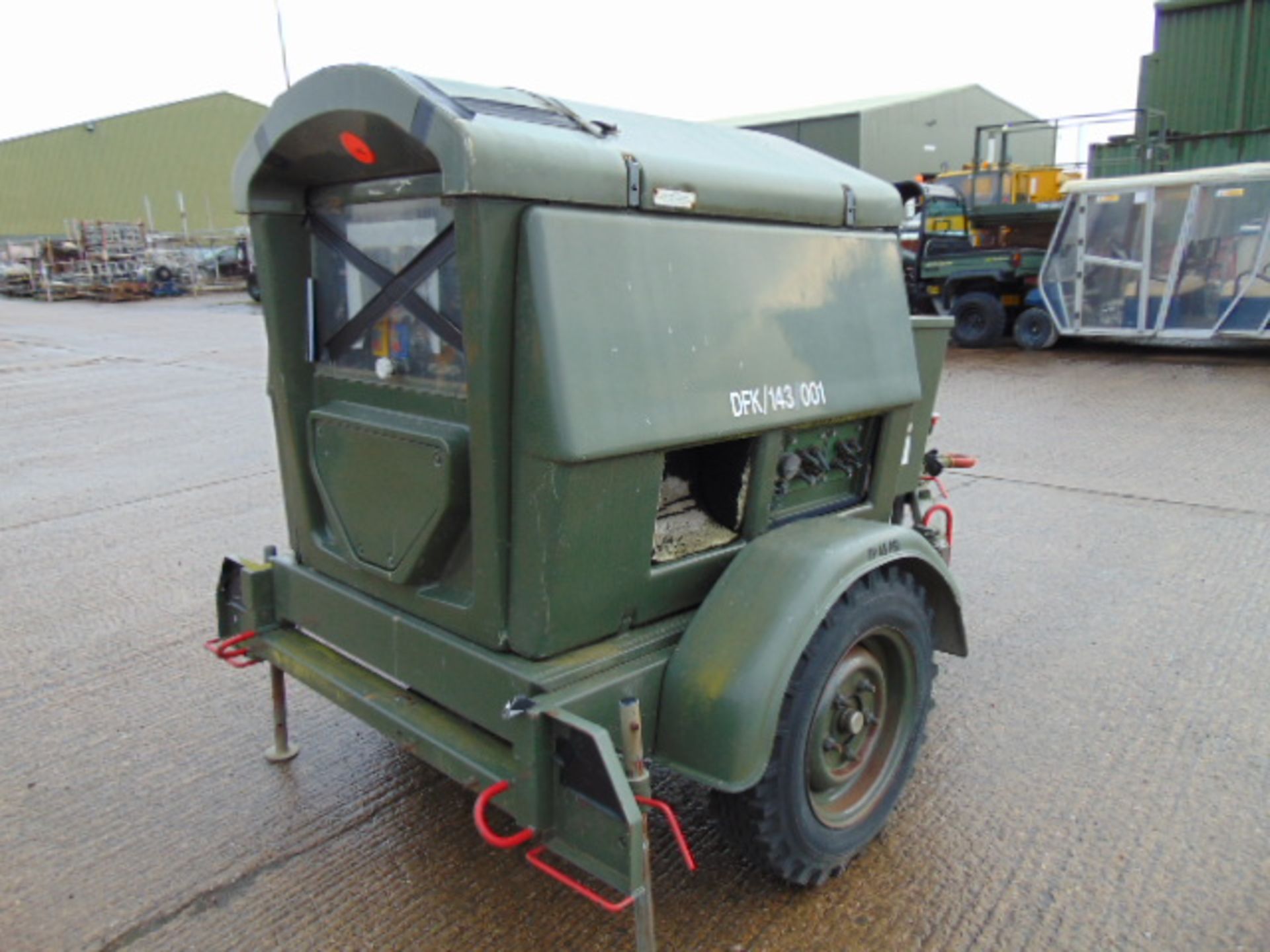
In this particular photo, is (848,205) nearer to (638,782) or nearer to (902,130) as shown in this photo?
(638,782)

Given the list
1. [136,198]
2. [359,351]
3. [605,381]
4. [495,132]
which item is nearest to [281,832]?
[359,351]

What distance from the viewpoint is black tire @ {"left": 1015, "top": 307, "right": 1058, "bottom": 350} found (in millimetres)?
13633

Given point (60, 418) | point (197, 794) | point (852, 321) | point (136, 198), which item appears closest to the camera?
point (852, 321)

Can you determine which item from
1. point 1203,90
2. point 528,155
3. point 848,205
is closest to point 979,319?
point 1203,90

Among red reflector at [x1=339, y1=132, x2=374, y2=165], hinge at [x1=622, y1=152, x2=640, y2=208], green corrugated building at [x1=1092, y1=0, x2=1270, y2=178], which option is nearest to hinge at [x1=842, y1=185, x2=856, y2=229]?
hinge at [x1=622, y1=152, x2=640, y2=208]

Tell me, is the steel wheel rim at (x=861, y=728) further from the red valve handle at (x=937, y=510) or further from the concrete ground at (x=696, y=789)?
the red valve handle at (x=937, y=510)

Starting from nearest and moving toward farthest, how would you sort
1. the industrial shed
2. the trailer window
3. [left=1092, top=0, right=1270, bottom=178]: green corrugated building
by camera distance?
1. the trailer window
2. [left=1092, top=0, right=1270, bottom=178]: green corrugated building
3. the industrial shed

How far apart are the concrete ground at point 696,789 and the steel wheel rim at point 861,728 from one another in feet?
0.61

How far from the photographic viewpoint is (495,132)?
6.41ft

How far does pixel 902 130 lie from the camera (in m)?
32.2

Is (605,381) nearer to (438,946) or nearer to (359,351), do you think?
(359,351)

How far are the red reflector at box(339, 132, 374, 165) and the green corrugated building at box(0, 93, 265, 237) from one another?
47.1 metres

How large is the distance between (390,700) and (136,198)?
161 feet

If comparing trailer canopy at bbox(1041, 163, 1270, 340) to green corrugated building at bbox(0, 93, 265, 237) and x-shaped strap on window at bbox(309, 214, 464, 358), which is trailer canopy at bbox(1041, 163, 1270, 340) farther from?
green corrugated building at bbox(0, 93, 265, 237)
